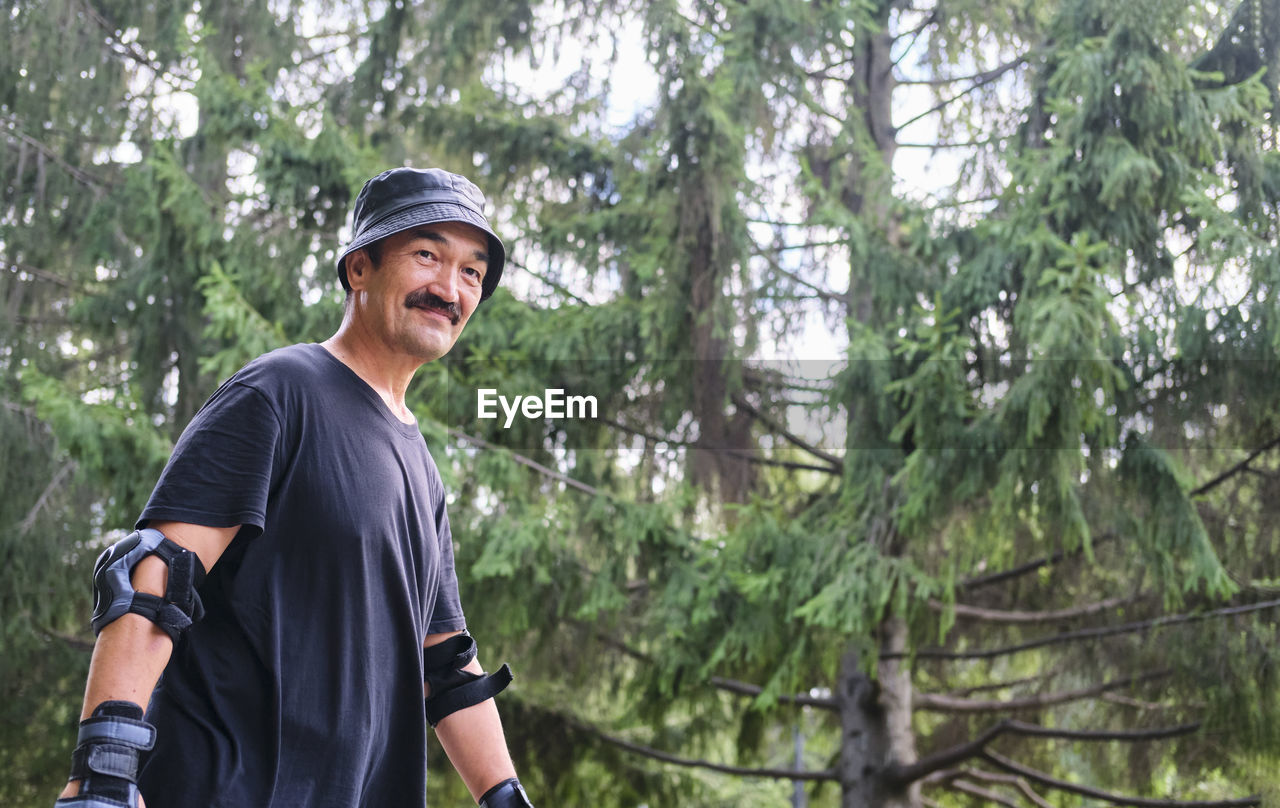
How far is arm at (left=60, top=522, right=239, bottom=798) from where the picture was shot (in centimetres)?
144

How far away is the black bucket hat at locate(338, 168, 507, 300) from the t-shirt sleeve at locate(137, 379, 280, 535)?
0.33 metres

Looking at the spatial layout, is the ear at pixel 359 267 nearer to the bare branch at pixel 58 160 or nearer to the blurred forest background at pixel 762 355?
the blurred forest background at pixel 762 355

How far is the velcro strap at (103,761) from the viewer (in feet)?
4.51

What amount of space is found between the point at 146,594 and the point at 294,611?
0.66 feet

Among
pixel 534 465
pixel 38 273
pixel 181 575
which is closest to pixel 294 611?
pixel 181 575

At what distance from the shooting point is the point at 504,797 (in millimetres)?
1926

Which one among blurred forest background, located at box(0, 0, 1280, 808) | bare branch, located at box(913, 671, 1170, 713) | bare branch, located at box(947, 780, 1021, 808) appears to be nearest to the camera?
blurred forest background, located at box(0, 0, 1280, 808)

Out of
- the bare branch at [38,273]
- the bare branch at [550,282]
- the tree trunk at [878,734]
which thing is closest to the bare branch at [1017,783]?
the tree trunk at [878,734]

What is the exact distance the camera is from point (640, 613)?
775cm

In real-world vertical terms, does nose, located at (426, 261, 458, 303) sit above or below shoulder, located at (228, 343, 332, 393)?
above

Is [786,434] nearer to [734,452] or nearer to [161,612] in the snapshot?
[734,452]

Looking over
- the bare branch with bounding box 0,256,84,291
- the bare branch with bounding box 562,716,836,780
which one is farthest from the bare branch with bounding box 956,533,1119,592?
the bare branch with bounding box 0,256,84,291

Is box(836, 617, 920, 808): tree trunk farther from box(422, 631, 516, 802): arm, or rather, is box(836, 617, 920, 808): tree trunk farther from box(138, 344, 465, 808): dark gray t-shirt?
box(138, 344, 465, 808): dark gray t-shirt

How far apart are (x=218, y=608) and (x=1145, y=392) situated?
5.25 m
